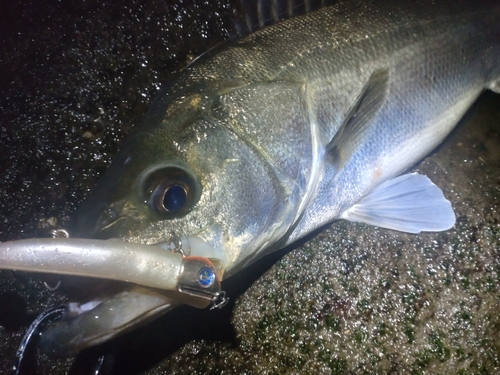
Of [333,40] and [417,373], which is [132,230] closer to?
[333,40]

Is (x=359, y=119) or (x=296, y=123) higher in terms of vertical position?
(x=296, y=123)

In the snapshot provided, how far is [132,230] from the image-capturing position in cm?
119

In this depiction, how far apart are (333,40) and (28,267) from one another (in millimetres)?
1451

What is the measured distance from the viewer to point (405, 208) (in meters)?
1.78

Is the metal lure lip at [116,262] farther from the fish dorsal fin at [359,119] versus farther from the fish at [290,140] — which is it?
the fish dorsal fin at [359,119]

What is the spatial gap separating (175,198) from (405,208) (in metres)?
1.15

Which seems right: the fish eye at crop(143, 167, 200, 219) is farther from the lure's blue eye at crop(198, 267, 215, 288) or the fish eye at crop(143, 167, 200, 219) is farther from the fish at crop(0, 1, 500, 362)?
the lure's blue eye at crop(198, 267, 215, 288)

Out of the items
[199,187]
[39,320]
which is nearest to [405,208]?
[199,187]

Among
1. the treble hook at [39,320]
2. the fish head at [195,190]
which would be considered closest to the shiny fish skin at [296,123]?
the fish head at [195,190]

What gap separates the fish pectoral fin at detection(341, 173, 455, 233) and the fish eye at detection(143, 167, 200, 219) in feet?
2.72

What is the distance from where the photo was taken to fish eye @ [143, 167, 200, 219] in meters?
1.21

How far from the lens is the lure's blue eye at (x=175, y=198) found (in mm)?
1215

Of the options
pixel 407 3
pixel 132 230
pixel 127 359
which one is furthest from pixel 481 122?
pixel 127 359

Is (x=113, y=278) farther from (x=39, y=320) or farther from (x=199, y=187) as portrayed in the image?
(x=39, y=320)
